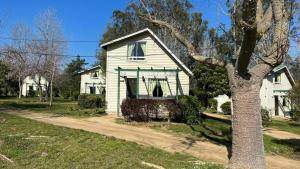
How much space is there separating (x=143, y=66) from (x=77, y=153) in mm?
14121

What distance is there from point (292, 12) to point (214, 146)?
6.24m

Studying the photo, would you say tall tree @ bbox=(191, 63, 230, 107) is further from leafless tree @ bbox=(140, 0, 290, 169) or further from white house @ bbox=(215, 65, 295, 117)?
leafless tree @ bbox=(140, 0, 290, 169)

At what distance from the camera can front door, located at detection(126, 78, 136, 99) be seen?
24.3m

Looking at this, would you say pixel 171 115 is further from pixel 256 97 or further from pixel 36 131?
pixel 256 97

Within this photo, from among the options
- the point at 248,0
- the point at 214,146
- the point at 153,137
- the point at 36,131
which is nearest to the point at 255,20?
the point at 248,0

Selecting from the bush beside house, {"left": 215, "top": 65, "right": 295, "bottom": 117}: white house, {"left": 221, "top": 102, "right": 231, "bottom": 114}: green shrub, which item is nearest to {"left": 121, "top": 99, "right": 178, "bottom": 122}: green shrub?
the bush beside house

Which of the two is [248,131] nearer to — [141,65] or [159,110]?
[159,110]

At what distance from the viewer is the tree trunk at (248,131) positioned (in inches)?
328

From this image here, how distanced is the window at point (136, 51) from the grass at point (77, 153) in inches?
435

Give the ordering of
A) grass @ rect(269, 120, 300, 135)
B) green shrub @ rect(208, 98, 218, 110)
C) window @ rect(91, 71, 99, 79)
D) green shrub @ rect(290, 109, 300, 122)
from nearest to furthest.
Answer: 1. grass @ rect(269, 120, 300, 135)
2. green shrub @ rect(290, 109, 300, 122)
3. green shrub @ rect(208, 98, 218, 110)
4. window @ rect(91, 71, 99, 79)

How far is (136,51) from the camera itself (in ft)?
78.4

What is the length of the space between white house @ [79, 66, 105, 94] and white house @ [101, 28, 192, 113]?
82.2ft

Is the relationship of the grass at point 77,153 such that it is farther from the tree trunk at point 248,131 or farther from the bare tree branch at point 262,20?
the bare tree branch at point 262,20

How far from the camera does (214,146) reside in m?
12.8
